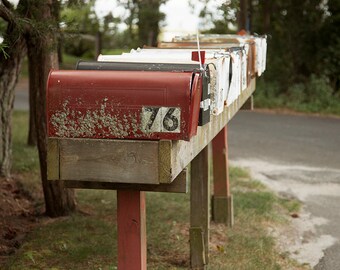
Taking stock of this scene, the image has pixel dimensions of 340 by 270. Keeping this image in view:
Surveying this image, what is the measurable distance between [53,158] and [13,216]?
3.97 meters

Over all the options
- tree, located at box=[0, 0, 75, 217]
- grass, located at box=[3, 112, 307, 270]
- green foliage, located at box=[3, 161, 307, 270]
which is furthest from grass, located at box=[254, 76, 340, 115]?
tree, located at box=[0, 0, 75, 217]

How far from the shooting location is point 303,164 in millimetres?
10625

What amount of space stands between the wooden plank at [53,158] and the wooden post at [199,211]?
246 centimetres

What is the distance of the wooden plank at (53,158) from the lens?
3391mm

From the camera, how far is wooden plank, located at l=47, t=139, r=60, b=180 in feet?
11.1

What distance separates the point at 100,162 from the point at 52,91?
0.41m

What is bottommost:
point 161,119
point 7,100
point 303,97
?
point 303,97

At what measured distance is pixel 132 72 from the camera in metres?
3.27

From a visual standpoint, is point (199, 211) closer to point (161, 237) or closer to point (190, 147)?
point (161, 237)

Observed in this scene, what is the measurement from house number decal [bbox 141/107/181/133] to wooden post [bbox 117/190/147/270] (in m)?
0.48

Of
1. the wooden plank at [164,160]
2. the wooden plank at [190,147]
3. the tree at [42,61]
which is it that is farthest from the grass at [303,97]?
the wooden plank at [164,160]

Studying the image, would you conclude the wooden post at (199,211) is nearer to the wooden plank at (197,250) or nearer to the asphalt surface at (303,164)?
the wooden plank at (197,250)

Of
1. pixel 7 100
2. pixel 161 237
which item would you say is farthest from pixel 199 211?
pixel 7 100

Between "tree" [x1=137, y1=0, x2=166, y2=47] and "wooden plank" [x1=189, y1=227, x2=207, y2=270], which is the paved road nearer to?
"wooden plank" [x1=189, y1=227, x2=207, y2=270]
